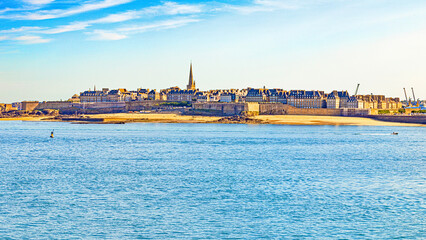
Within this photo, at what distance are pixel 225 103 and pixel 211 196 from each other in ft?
323

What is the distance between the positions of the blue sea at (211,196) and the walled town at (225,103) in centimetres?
7736

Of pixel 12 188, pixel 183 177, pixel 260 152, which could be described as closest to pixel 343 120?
pixel 260 152

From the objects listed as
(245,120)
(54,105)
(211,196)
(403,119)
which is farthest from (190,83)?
(211,196)

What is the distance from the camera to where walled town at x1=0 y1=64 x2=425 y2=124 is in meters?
119

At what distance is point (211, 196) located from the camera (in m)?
23.4

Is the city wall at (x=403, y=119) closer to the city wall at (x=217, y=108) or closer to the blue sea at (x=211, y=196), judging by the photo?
the city wall at (x=217, y=108)

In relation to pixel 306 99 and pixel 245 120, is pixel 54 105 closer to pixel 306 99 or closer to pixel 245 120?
pixel 245 120

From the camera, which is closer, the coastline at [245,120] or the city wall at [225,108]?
the coastline at [245,120]

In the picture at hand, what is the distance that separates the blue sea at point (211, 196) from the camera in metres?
18.0

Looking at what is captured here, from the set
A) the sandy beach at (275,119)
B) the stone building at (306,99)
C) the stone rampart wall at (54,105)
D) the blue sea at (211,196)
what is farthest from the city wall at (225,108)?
the blue sea at (211,196)

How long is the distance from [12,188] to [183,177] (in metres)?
9.10

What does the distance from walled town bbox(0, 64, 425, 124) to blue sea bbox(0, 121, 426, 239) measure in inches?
3046

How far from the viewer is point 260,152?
4434 cm

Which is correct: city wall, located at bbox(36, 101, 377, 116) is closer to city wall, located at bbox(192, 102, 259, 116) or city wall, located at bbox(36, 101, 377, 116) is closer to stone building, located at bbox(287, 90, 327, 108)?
city wall, located at bbox(192, 102, 259, 116)
